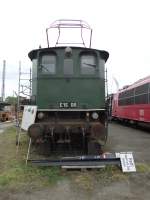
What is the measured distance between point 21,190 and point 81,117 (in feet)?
13.9

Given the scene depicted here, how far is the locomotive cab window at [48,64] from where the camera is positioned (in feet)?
32.8

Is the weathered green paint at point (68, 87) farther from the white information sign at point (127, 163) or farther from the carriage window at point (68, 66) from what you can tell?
the white information sign at point (127, 163)

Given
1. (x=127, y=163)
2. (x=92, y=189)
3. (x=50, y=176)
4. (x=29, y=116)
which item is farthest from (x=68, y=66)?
(x=92, y=189)

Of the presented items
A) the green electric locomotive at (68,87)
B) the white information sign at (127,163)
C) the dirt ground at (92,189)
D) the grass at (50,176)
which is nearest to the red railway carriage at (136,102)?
the green electric locomotive at (68,87)

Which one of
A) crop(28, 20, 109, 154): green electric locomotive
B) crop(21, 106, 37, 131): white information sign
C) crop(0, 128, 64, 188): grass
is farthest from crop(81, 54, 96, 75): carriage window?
crop(0, 128, 64, 188): grass

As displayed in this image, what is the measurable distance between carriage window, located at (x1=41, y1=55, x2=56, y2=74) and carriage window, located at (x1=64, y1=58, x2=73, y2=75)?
0.34 metres

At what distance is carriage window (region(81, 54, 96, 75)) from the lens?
10.0 meters

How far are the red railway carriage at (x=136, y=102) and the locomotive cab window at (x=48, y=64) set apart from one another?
29.2 feet

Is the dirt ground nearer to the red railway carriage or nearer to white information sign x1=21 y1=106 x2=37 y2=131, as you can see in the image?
white information sign x1=21 y1=106 x2=37 y2=131

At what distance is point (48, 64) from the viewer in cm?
1004

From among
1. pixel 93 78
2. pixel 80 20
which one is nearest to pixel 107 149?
pixel 93 78

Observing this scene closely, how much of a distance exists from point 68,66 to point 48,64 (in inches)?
24.5

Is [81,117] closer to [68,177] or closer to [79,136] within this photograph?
[79,136]

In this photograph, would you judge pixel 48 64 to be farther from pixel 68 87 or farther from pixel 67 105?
pixel 67 105
